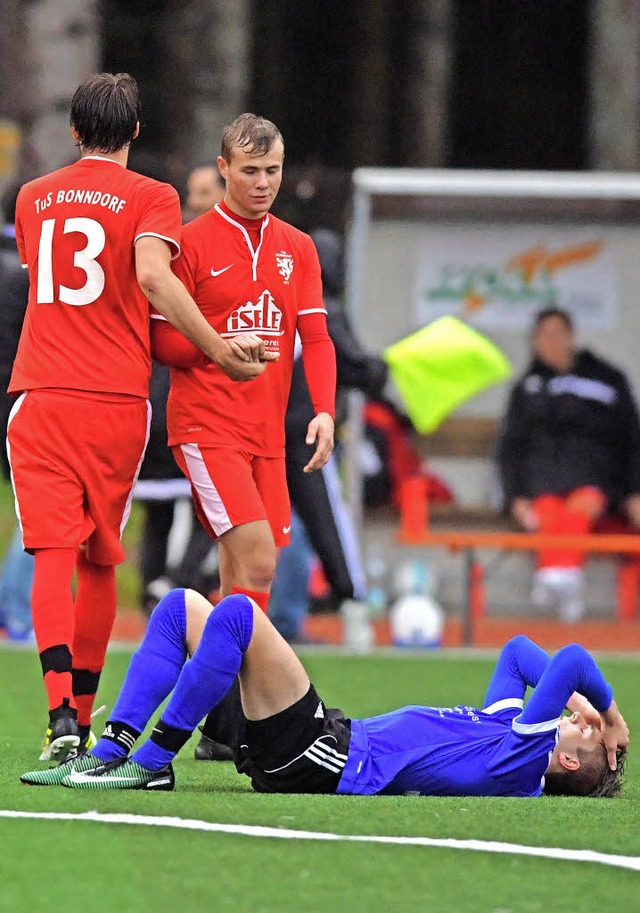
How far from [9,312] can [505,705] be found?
3354mm

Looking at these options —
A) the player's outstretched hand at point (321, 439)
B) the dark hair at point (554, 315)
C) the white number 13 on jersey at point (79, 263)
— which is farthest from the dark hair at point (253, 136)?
the dark hair at point (554, 315)

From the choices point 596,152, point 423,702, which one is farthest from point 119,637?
point 596,152

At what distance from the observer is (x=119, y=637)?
12109 mm

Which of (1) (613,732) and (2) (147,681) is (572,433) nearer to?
(1) (613,732)

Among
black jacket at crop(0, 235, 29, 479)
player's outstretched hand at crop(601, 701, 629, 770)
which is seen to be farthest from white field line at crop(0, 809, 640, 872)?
black jacket at crop(0, 235, 29, 479)

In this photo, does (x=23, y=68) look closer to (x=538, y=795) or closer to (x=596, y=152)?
(x=596, y=152)

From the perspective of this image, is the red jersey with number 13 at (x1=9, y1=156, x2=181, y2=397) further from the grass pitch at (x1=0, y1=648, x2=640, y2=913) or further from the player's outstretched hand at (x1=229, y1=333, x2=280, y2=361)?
the grass pitch at (x1=0, y1=648, x2=640, y2=913)

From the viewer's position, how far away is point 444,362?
10344mm

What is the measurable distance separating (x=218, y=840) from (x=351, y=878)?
48 centimetres

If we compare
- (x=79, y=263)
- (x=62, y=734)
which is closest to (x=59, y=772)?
(x=62, y=734)

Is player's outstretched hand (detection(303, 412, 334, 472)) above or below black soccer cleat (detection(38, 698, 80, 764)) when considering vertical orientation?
above

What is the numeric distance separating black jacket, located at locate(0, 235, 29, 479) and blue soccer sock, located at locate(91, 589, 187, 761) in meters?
2.71

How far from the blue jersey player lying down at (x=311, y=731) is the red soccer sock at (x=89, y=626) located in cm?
67

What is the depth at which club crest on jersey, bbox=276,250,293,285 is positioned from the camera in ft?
21.1
